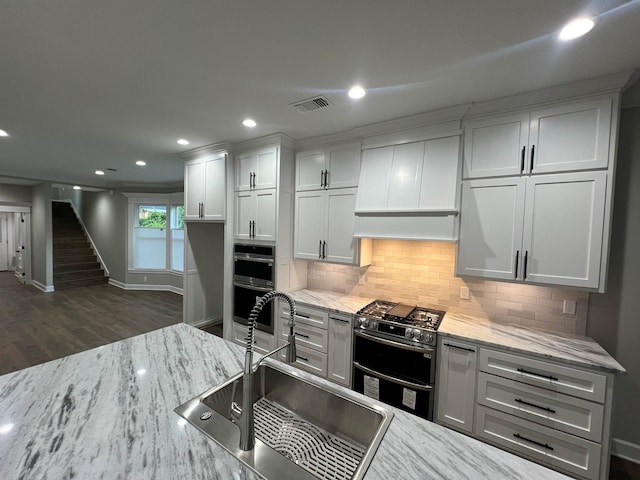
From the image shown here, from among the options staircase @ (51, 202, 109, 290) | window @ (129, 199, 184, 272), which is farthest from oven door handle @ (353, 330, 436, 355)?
staircase @ (51, 202, 109, 290)

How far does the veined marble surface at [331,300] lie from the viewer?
2.75 meters

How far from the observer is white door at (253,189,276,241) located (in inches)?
124

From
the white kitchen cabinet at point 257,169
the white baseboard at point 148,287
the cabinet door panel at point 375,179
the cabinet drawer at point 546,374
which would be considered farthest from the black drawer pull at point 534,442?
the white baseboard at point 148,287

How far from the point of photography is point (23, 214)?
24.1 ft

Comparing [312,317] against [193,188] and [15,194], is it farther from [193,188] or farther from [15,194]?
[15,194]

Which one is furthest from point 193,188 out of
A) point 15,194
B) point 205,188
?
point 15,194

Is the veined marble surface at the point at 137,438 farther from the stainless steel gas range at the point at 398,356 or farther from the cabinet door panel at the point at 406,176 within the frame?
the cabinet door panel at the point at 406,176

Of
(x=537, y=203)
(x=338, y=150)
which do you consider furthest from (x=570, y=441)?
(x=338, y=150)

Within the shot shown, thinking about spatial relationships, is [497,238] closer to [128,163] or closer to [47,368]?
[47,368]

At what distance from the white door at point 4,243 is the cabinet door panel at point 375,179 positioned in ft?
41.2

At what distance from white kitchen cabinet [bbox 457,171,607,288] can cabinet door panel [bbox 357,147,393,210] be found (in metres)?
0.70

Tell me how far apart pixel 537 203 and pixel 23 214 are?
11142 mm

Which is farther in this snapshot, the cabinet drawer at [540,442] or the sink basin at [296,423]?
the cabinet drawer at [540,442]

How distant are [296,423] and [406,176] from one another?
215 centimetres
